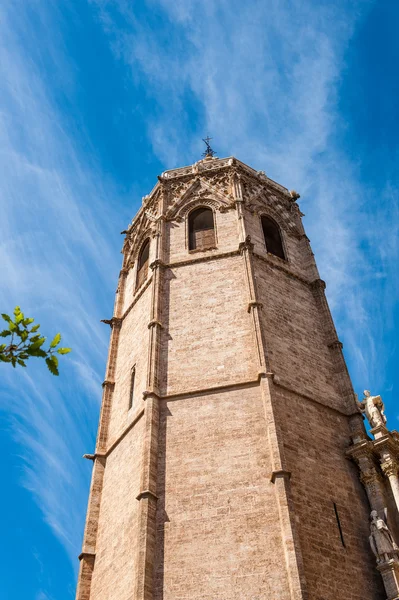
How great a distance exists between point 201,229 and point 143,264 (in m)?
2.61

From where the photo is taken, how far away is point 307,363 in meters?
17.9

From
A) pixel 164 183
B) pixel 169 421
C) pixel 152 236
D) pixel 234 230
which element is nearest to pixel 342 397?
pixel 169 421

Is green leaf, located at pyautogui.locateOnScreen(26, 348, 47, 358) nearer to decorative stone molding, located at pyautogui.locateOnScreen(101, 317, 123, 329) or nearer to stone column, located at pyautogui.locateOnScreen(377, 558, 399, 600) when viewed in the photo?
stone column, located at pyautogui.locateOnScreen(377, 558, 399, 600)

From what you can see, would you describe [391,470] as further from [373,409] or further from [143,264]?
[143,264]

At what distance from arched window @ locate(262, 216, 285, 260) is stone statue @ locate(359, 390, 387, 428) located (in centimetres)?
681

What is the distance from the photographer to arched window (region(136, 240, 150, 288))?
877 inches

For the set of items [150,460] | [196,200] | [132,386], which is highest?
[196,200]

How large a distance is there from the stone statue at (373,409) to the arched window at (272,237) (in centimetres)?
681

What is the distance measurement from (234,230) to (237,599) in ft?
40.7

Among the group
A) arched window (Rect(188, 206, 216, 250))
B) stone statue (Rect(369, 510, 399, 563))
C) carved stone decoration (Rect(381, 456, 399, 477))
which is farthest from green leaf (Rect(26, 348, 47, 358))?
arched window (Rect(188, 206, 216, 250))

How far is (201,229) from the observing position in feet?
73.4

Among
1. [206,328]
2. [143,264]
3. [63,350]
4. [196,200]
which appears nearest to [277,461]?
[206,328]

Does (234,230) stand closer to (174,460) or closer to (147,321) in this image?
(147,321)

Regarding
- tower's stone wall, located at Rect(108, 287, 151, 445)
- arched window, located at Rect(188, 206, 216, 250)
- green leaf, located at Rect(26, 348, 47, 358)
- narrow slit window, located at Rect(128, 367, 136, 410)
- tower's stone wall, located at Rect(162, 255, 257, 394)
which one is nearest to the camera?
green leaf, located at Rect(26, 348, 47, 358)
